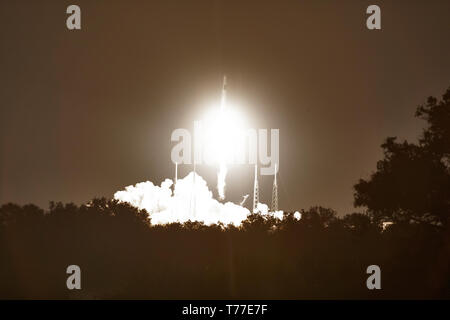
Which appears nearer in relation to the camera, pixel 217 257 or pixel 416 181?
pixel 416 181

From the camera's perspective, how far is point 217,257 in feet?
281

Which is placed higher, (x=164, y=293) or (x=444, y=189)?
(x=444, y=189)

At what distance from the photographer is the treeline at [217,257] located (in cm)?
5816

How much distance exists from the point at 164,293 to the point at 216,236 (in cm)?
2574

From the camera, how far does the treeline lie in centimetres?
5816

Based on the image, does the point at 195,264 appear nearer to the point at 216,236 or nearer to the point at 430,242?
the point at 216,236

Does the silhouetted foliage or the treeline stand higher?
the silhouetted foliage

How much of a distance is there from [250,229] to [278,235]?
21.7 ft

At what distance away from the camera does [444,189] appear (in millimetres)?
56125

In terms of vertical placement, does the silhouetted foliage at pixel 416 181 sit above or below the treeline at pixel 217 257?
above
